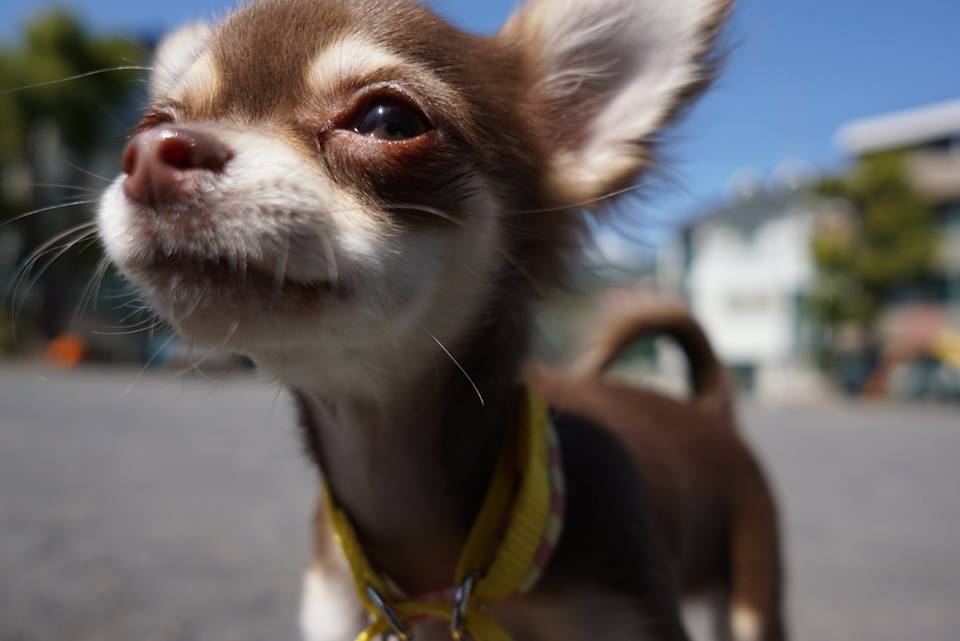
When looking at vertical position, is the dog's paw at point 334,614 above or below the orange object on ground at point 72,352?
above

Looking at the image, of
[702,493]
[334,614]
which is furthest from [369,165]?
[702,493]

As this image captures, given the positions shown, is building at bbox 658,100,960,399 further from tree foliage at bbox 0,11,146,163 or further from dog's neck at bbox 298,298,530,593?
dog's neck at bbox 298,298,530,593

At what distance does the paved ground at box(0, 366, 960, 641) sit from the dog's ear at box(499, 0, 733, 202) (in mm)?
808

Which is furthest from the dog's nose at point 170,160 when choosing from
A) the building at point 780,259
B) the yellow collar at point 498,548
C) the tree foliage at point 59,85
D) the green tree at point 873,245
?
the building at point 780,259

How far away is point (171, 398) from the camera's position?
9.87 metres

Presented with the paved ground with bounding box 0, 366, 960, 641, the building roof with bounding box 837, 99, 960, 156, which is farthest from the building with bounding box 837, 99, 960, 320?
the paved ground with bounding box 0, 366, 960, 641

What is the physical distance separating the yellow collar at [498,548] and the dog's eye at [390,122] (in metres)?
0.61

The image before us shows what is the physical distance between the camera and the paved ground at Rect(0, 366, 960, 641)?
270 centimetres

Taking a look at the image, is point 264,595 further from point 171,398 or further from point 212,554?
point 171,398

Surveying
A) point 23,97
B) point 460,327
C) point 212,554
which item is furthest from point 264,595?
point 23,97

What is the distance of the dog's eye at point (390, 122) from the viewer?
52.0 inches

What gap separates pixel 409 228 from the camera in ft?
4.34

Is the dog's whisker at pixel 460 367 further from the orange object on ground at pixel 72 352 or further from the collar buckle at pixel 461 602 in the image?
the orange object on ground at pixel 72 352

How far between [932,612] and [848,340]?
25.8 metres
